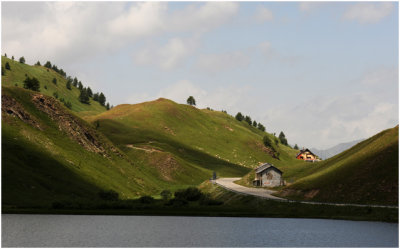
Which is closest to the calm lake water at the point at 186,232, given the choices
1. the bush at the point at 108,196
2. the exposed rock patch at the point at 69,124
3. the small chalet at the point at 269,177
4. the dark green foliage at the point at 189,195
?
the bush at the point at 108,196

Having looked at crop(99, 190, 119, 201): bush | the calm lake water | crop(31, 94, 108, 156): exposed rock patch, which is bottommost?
the calm lake water

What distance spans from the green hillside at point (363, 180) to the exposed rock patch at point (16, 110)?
257 ft

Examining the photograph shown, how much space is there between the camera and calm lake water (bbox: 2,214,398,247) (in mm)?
61281

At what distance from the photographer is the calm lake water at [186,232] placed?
61281 millimetres

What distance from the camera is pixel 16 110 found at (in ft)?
502

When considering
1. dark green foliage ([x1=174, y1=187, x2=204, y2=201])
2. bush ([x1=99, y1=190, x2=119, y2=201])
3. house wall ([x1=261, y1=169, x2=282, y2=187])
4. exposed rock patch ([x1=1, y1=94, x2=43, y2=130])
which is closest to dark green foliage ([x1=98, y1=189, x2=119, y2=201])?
bush ([x1=99, y1=190, x2=119, y2=201])

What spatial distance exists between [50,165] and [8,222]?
5737cm

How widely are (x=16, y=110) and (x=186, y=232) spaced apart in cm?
9962

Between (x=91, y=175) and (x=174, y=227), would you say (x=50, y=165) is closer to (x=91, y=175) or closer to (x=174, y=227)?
(x=91, y=175)

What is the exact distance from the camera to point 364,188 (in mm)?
113875

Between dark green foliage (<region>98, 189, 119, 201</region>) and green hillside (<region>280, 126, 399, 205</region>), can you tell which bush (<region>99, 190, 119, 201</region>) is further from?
green hillside (<region>280, 126, 399, 205</region>)

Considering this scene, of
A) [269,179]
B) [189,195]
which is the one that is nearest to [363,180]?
[269,179]

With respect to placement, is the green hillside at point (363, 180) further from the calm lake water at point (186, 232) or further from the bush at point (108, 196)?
the bush at point (108, 196)

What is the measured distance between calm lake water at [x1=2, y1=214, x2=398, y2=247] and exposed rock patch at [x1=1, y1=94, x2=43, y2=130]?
6856cm
